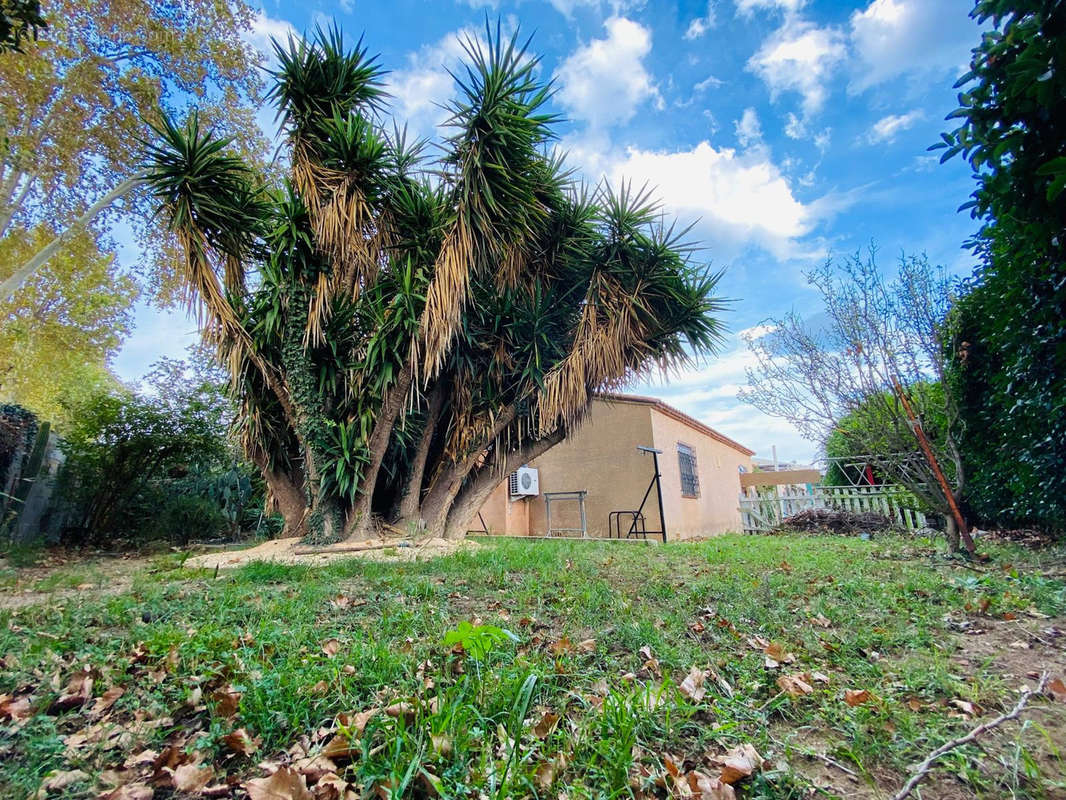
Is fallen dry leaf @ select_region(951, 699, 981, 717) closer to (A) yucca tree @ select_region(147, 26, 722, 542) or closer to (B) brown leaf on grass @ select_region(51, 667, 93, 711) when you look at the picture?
(B) brown leaf on grass @ select_region(51, 667, 93, 711)

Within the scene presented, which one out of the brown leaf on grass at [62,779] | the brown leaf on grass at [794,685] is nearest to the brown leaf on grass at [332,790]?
the brown leaf on grass at [62,779]

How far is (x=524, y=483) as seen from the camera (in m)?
10.9

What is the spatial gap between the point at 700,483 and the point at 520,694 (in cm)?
1229

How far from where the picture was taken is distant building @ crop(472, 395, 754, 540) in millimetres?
10492

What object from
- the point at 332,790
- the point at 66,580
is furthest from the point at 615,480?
the point at 332,790

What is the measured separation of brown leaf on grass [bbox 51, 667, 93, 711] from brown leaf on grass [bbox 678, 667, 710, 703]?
6.60ft

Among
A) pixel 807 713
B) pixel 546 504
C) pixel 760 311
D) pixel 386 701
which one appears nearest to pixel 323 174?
pixel 760 311

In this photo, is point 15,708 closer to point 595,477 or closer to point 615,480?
point 615,480

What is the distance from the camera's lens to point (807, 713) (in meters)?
1.56

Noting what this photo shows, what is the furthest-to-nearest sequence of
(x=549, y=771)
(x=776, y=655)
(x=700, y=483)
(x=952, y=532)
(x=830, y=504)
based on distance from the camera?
(x=700, y=483) < (x=830, y=504) < (x=952, y=532) < (x=776, y=655) < (x=549, y=771)

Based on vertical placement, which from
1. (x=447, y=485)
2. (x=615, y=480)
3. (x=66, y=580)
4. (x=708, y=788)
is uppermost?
(x=615, y=480)

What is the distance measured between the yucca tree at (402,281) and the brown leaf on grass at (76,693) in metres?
3.87

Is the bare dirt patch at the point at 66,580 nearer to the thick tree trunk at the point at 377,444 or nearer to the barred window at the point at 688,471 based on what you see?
the thick tree trunk at the point at 377,444

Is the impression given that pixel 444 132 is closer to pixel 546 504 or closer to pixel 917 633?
pixel 917 633
